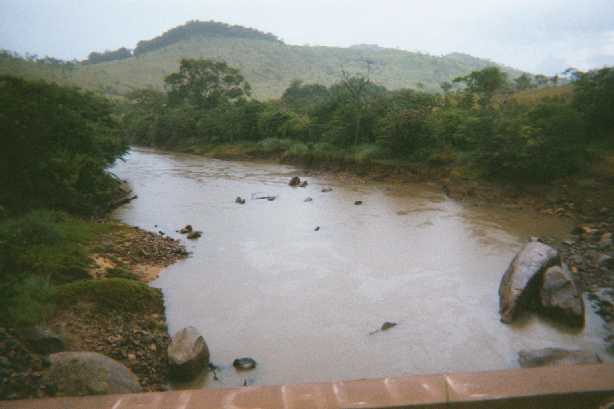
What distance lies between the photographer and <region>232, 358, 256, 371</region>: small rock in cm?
603

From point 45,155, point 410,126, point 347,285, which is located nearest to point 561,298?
point 347,285

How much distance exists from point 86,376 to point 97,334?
1.77m

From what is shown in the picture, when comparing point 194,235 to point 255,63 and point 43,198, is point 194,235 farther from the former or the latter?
point 255,63

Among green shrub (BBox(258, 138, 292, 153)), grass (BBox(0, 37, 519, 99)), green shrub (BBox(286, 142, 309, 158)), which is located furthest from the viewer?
grass (BBox(0, 37, 519, 99))

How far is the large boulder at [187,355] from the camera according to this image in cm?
557

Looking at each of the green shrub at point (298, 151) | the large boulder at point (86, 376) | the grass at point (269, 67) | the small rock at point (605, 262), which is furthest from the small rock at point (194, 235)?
the grass at point (269, 67)

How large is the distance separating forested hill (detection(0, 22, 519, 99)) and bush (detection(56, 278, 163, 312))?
7389 centimetres

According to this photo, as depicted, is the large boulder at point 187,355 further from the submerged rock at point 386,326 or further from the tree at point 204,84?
the tree at point 204,84

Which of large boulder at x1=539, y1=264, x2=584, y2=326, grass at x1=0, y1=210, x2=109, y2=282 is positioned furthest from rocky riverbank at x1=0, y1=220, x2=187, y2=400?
large boulder at x1=539, y1=264, x2=584, y2=326

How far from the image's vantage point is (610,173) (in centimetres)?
1558

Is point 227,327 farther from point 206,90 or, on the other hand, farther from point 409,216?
point 206,90

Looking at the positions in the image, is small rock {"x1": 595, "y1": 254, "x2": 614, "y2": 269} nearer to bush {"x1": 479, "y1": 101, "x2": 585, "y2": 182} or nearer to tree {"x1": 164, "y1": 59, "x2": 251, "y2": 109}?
bush {"x1": 479, "y1": 101, "x2": 585, "y2": 182}

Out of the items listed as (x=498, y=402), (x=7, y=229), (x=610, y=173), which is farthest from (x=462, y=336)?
(x=610, y=173)

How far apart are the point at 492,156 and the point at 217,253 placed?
14080 mm
